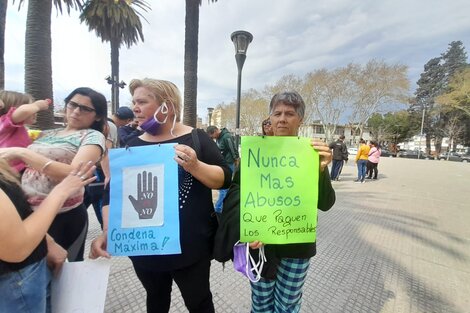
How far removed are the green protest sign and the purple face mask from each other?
0.38ft

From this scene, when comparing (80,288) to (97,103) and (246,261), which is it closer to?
(246,261)

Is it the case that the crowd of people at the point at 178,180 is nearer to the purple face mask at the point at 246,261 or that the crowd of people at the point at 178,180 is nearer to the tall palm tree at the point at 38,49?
the purple face mask at the point at 246,261

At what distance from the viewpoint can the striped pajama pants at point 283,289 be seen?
1461 millimetres

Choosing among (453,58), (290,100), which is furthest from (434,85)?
(290,100)

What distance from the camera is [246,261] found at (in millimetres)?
1334

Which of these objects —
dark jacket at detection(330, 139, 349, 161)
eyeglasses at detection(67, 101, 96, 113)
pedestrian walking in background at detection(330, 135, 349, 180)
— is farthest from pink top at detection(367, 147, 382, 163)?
eyeglasses at detection(67, 101, 96, 113)

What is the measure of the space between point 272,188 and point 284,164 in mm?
142

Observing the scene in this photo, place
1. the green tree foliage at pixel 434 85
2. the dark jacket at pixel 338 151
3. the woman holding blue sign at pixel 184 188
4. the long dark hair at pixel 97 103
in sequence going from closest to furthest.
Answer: the woman holding blue sign at pixel 184 188, the long dark hair at pixel 97 103, the dark jacket at pixel 338 151, the green tree foliage at pixel 434 85

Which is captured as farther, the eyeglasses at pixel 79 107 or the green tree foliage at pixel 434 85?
the green tree foliage at pixel 434 85

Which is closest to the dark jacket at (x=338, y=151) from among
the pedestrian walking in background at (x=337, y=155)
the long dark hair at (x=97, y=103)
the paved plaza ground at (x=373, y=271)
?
the pedestrian walking in background at (x=337, y=155)

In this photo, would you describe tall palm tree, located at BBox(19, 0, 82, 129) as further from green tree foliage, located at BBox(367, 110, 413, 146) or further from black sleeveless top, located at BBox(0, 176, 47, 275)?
green tree foliage, located at BBox(367, 110, 413, 146)

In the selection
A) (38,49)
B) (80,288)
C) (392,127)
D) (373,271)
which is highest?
(392,127)

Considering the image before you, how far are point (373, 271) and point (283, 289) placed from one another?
6.56ft

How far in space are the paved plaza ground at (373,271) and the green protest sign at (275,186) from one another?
1.18m
